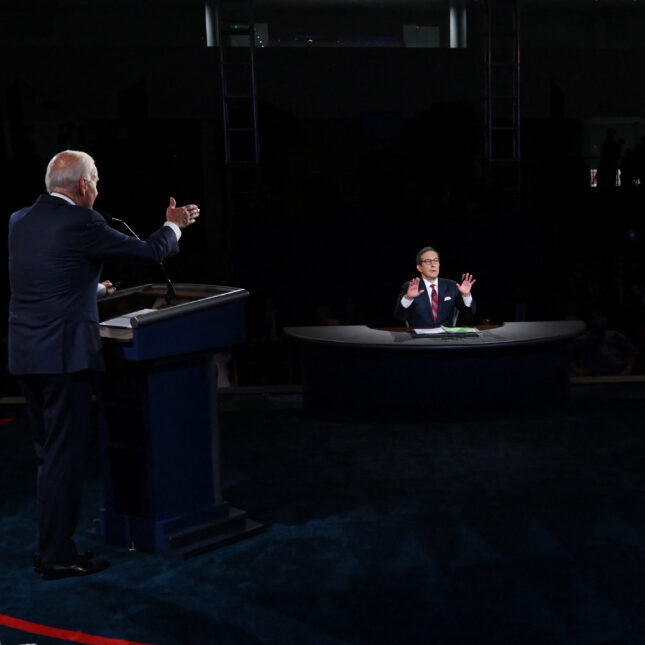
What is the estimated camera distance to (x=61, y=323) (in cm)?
288

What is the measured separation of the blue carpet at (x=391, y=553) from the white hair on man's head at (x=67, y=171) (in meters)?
1.33

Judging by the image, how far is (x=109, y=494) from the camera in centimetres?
332

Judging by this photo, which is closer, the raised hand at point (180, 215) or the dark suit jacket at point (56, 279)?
the dark suit jacket at point (56, 279)

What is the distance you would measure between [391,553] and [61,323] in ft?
4.64

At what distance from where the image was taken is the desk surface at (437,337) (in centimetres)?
520

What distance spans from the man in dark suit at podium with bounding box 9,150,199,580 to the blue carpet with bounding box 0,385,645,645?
27 cm

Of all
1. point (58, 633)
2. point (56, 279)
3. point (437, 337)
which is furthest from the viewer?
point (437, 337)

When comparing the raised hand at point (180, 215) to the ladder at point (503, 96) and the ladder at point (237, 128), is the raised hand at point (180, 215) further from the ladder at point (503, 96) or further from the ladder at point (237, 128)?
the ladder at point (503, 96)

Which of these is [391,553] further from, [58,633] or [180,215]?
[180,215]

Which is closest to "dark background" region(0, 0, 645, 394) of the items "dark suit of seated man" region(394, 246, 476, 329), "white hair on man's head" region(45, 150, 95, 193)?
"dark suit of seated man" region(394, 246, 476, 329)

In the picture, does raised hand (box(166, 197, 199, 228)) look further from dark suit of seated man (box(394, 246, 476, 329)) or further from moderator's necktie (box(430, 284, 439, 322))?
moderator's necktie (box(430, 284, 439, 322))

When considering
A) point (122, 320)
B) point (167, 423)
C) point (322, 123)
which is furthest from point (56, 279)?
point (322, 123)

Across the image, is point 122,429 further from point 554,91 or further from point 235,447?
point 554,91

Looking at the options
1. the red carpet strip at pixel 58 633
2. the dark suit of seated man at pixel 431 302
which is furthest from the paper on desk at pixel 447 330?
the red carpet strip at pixel 58 633
